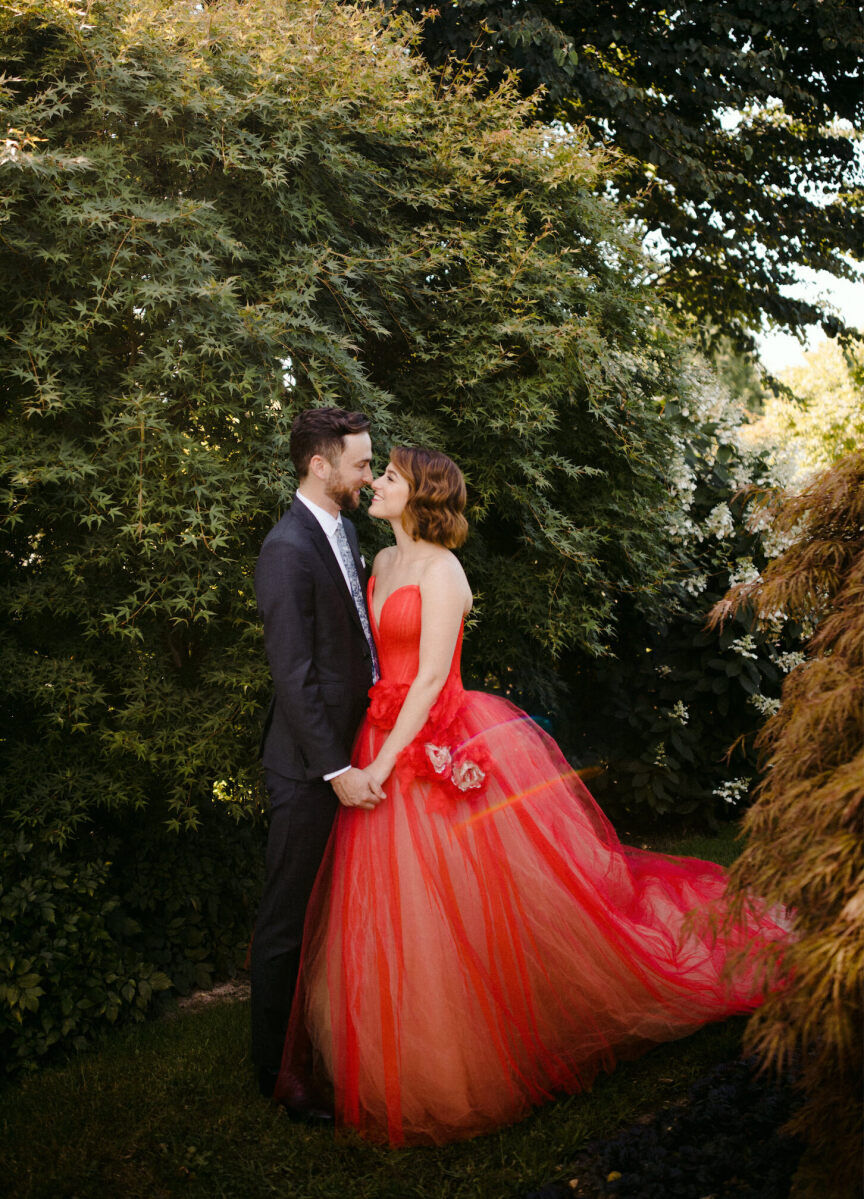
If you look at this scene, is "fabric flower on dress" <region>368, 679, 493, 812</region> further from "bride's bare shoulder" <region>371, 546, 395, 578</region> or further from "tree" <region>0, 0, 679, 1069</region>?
"tree" <region>0, 0, 679, 1069</region>

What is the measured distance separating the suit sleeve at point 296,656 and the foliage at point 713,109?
4715mm

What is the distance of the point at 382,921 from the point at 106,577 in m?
1.79

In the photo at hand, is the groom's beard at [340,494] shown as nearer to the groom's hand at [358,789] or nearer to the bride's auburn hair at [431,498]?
the bride's auburn hair at [431,498]

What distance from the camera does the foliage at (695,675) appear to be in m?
5.92

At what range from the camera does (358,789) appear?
288 centimetres

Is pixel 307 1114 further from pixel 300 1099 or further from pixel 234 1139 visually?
pixel 234 1139

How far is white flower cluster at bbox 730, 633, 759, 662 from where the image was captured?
576 centimetres

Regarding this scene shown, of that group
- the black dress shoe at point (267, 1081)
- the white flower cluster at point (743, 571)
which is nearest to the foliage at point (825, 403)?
the white flower cluster at point (743, 571)

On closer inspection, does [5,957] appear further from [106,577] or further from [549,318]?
[549,318]

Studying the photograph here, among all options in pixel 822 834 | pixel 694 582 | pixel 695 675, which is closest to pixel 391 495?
pixel 822 834

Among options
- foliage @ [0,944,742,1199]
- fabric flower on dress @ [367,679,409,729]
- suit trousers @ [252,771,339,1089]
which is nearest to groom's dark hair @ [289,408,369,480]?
fabric flower on dress @ [367,679,409,729]

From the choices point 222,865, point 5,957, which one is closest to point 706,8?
point 222,865

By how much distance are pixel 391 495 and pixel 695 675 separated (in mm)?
3653

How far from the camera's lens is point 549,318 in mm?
4500
